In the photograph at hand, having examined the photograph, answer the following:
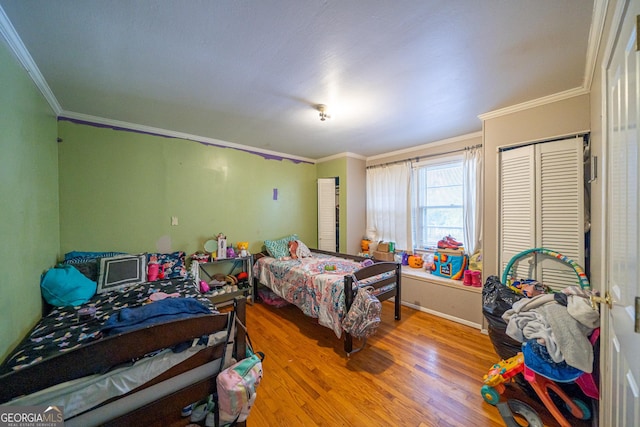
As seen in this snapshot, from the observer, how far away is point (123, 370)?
3.41 ft

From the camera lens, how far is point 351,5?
1163mm

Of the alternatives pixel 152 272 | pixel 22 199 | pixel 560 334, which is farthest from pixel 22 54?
pixel 560 334

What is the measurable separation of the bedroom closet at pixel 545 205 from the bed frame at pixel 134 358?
2.71 meters

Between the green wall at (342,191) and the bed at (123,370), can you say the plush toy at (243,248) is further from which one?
the bed at (123,370)

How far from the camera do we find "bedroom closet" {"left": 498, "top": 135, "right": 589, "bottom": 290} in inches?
77.0

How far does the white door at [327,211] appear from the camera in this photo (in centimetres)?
419

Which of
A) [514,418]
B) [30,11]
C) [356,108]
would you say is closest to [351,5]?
[356,108]

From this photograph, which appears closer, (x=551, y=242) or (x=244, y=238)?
(x=551, y=242)

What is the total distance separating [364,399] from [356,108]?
2.63 meters

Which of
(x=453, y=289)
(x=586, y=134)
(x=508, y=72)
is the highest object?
(x=508, y=72)

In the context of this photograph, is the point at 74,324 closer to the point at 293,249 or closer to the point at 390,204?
the point at 293,249

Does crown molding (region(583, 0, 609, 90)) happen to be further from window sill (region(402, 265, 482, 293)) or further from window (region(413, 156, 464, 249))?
window sill (region(402, 265, 482, 293))

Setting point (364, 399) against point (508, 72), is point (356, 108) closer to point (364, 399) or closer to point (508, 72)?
point (508, 72)

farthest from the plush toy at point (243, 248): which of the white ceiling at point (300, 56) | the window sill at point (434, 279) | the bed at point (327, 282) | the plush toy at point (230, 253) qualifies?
the window sill at point (434, 279)
